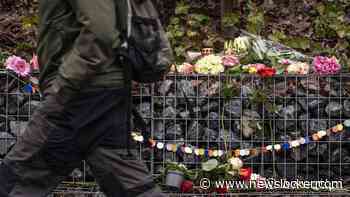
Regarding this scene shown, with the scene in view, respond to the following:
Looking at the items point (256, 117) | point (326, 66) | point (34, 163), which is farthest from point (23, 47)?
point (34, 163)

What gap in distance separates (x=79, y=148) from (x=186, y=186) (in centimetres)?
221

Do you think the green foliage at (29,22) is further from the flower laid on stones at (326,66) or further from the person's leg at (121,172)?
the person's leg at (121,172)

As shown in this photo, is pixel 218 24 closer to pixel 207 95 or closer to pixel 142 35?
pixel 207 95

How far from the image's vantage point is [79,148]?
4.45m

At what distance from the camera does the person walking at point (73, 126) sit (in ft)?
14.3

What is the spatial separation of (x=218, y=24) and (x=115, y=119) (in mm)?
6482

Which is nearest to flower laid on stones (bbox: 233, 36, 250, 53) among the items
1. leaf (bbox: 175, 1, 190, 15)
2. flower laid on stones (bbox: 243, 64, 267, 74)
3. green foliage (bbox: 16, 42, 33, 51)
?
flower laid on stones (bbox: 243, 64, 267, 74)

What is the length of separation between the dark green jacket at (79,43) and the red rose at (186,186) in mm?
2219

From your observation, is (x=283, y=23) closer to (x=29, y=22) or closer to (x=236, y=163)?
(x=29, y=22)

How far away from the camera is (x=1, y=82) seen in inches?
267

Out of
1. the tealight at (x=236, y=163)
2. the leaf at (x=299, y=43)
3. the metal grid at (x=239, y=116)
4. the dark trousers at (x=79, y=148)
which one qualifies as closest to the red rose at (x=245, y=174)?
the tealight at (x=236, y=163)

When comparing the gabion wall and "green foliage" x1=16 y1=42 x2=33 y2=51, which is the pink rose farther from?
"green foliage" x1=16 y1=42 x2=33 y2=51

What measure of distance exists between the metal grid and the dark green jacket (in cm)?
225

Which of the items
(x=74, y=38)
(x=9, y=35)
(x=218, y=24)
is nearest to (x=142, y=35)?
(x=74, y=38)
